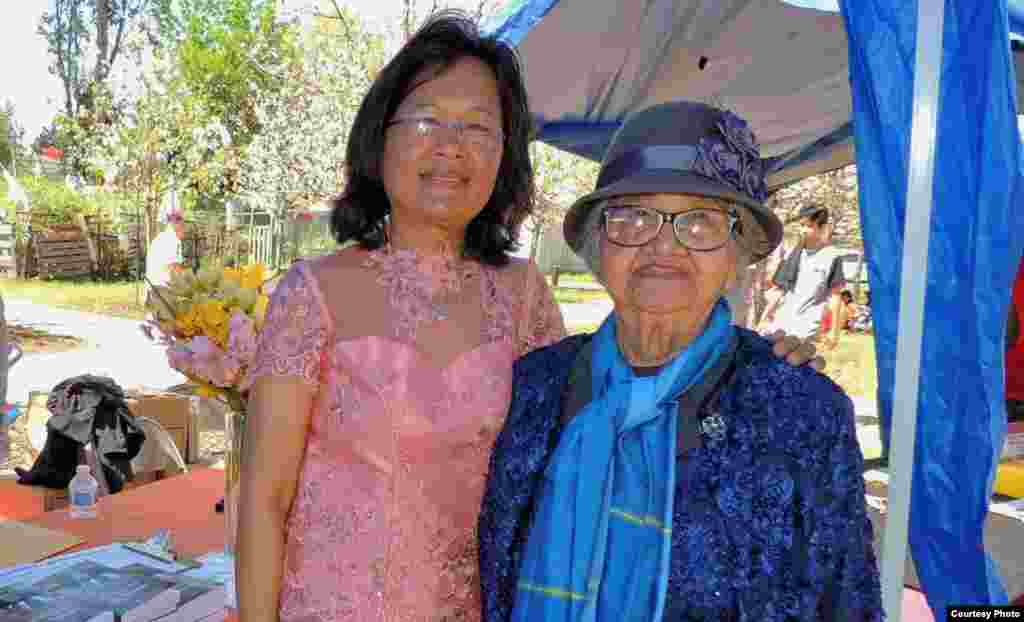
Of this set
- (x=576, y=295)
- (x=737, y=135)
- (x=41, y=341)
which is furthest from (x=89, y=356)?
(x=576, y=295)

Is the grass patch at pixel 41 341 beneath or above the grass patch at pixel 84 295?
beneath

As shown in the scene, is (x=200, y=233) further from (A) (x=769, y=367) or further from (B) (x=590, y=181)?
(A) (x=769, y=367)

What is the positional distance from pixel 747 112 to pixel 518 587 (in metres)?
4.48

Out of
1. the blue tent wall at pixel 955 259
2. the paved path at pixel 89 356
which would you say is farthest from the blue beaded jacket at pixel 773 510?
the paved path at pixel 89 356

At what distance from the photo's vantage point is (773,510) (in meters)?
1.29

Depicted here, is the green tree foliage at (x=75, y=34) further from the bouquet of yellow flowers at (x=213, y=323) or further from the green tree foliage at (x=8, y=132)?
the bouquet of yellow flowers at (x=213, y=323)

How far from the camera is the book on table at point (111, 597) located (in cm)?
174

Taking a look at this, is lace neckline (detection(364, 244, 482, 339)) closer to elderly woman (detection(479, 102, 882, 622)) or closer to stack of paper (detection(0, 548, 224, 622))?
elderly woman (detection(479, 102, 882, 622))

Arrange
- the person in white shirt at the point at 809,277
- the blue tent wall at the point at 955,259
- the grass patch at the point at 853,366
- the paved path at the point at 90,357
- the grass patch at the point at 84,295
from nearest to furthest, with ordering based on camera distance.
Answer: the blue tent wall at the point at 955,259 → the person in white shirt at the point at 809,277 → the paved path at the point at 90,357 → the grass patch at the point at 853,366 → the grass patch at the point at 84,295

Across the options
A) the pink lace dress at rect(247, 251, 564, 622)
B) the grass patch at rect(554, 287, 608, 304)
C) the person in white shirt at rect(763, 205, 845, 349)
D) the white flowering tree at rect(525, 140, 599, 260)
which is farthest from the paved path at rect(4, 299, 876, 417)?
the pink lace dress at rect(247, 251, 564, 622)

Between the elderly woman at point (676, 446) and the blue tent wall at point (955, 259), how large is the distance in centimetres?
43

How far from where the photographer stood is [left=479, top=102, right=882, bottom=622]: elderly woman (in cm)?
128

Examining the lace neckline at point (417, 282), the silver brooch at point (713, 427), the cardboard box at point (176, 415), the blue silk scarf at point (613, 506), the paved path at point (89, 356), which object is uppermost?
the lace neckline at point (417, 282)

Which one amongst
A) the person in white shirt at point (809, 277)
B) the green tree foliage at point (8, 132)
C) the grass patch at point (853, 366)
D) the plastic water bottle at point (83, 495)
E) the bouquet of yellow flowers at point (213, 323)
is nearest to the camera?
the bouquet of yellow flowers at point (213, 323)
